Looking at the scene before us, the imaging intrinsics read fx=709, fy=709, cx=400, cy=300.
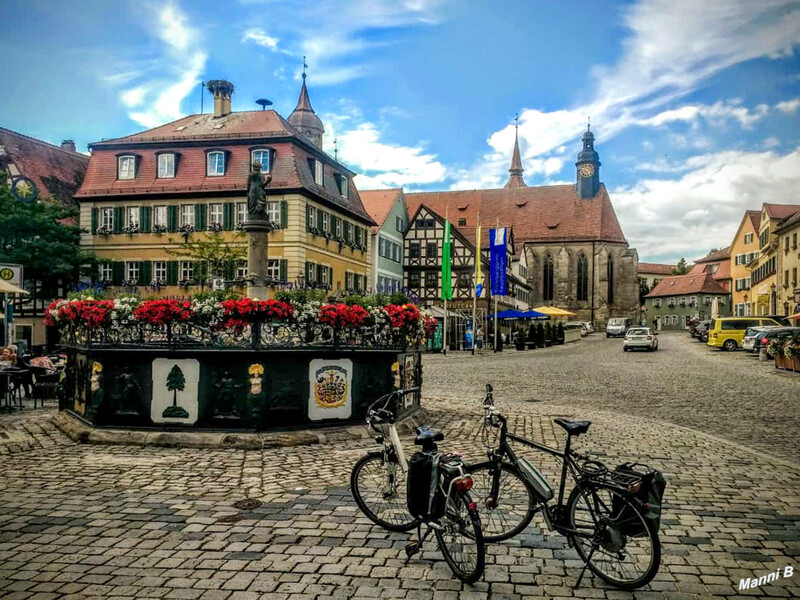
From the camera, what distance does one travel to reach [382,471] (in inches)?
235

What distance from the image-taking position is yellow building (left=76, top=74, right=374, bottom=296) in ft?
115

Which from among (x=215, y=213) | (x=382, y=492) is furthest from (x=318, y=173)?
(x=382, y=492)

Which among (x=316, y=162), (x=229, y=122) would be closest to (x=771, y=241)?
(x=316, y=162)

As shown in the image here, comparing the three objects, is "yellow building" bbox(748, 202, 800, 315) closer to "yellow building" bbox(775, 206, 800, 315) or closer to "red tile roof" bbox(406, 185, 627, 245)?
"yellow building" bbox(775, 206, 800, 315)

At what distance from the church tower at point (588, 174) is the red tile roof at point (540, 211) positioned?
726 mm

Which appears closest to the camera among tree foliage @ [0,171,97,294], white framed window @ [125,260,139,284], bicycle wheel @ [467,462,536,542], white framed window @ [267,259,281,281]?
bicycle wheel @ [467,462,536,542]

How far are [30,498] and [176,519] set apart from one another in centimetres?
170

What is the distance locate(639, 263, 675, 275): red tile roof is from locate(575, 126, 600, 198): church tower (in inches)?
2729

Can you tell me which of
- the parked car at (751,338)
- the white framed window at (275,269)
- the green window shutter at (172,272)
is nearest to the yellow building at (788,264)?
the parked car at (751,338)

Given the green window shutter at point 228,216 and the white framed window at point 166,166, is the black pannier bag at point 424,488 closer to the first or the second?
the green window shutter at point 228,216

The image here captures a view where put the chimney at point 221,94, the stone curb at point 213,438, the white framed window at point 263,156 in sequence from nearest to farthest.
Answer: the stone curb at point 213,438 < the white framed window at point 263,156 < the chimney at point 221,94

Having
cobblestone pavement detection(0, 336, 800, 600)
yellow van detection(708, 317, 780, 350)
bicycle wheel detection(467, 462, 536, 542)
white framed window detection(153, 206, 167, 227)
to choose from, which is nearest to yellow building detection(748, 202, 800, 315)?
yellow van detection(708, 317, 780, 350)

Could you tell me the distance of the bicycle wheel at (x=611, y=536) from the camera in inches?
172

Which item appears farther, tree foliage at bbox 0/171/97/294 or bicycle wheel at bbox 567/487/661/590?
tree foliage at bbox 0/171/97/294
